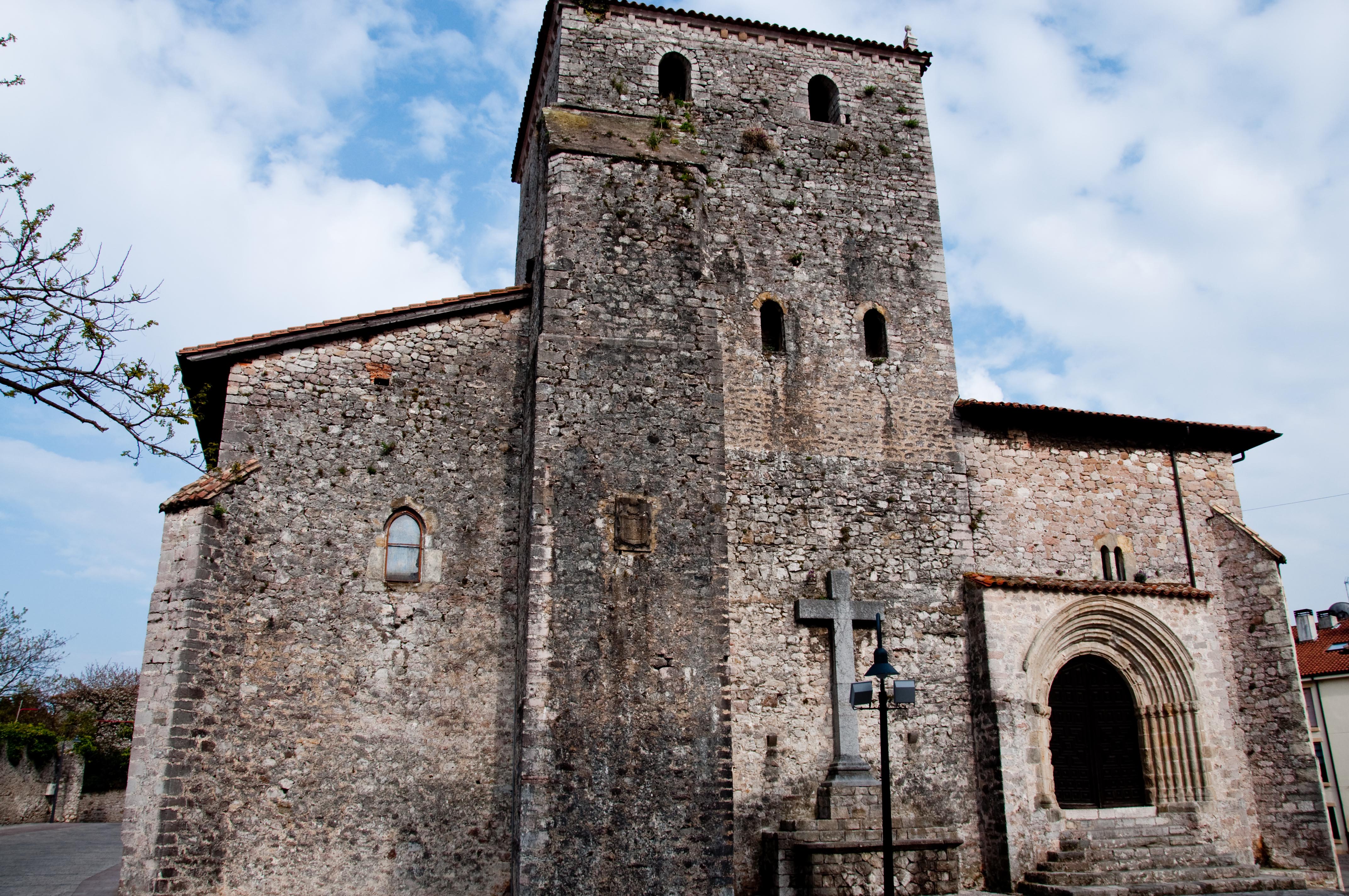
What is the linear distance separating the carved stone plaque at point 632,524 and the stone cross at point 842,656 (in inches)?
115

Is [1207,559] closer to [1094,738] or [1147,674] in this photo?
[1147,674]

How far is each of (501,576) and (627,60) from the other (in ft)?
27.5

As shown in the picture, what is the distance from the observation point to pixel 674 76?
1552 centimetres

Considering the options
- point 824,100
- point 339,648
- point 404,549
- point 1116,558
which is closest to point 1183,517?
point 1116,558

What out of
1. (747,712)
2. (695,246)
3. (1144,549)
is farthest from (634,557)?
(1144,549)

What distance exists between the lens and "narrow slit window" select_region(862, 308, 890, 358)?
46.6 feet

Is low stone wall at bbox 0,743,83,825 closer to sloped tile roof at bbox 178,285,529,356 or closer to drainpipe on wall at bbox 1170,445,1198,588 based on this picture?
sloped tile roof at bbox 178,285,529,356

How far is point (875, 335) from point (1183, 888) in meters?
8.26

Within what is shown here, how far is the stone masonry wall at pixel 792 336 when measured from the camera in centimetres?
1173

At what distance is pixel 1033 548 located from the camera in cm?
1368

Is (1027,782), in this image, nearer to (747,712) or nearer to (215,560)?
(747,712)

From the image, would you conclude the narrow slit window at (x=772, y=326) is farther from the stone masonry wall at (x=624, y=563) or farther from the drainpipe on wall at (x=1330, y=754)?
the drainpipe on wall at (x=1330, y=754)

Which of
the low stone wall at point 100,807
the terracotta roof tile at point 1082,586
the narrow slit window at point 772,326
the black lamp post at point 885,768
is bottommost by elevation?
the low stone wall at point 100,807

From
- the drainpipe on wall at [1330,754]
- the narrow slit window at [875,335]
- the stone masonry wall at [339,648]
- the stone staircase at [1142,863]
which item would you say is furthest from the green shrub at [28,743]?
the drainpipe on wall at [1330,754]
